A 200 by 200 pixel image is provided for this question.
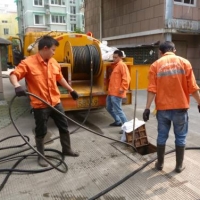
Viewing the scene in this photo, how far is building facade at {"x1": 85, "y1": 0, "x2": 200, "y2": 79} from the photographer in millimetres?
10086

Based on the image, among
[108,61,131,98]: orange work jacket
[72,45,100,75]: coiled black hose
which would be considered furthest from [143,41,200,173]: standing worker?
[72,45,100,75]: coiled black hose

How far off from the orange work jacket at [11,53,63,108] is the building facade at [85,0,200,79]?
5843mm

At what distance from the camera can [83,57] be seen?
5395 millimetres

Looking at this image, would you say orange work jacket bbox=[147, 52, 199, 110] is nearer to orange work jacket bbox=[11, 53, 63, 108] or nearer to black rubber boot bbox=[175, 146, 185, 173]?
black rubber boot bbox=[175, 146, 185, 173]

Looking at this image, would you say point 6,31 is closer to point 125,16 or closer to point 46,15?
point 46,15

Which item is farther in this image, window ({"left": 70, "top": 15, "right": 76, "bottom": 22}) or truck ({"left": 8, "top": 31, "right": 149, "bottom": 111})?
window ({"left": 70, "top": 15, "right": 76, "bottom": 22})

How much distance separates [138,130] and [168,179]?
1.28 metres

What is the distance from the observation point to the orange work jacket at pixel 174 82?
3.06m

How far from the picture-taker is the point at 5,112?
6.74 m

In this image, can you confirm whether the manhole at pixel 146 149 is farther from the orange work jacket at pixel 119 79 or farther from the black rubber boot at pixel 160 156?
the orange work jacket at pixel 119 79

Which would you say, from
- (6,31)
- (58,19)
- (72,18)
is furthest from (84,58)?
(6,31)

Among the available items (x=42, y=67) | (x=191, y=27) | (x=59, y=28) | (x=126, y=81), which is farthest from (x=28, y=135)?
(x=59, y=28)

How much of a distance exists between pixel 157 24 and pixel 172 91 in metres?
8.08

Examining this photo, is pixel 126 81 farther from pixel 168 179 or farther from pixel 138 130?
pixel 168 179
